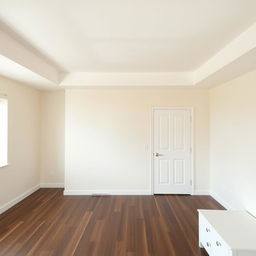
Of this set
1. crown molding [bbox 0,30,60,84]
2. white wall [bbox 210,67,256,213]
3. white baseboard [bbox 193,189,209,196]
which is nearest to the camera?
crown molding [bbox 0,30,60,84]

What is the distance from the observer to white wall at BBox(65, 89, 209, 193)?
454 centimetres

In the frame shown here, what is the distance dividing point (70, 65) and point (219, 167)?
12.2 feet

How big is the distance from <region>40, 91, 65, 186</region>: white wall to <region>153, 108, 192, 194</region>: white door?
8.01 ft

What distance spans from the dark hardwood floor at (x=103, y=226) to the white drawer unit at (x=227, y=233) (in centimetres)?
32

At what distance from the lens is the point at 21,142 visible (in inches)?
164

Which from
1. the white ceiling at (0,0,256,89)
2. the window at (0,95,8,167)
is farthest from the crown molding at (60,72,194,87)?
the window at (0,95,8,167)

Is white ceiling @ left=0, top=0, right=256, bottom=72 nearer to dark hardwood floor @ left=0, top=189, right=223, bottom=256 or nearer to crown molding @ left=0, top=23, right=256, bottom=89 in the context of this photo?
crown molding @ left=0, top=23, right=256, bottom=89

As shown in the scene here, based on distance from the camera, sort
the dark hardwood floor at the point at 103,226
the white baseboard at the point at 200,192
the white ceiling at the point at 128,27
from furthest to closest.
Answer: the white baseboard at the point at 200,192
the dark hardwood floor at the point at 103,226
the white ceiling at the point at 128,27

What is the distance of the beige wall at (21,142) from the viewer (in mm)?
3711

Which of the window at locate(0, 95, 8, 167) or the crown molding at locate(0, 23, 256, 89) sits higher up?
the crown molding at locate(0, 23, 256, 89)

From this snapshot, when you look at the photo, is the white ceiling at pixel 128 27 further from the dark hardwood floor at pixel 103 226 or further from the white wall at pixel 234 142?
the dark hardwood floor at pixel 103 226

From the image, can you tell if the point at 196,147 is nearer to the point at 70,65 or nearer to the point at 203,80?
the point at 203,80

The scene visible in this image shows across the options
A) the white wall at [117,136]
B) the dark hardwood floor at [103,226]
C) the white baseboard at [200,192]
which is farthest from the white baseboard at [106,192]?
the white baseboard at [200,192]

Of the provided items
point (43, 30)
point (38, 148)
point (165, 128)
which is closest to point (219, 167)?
point (165, 128)
